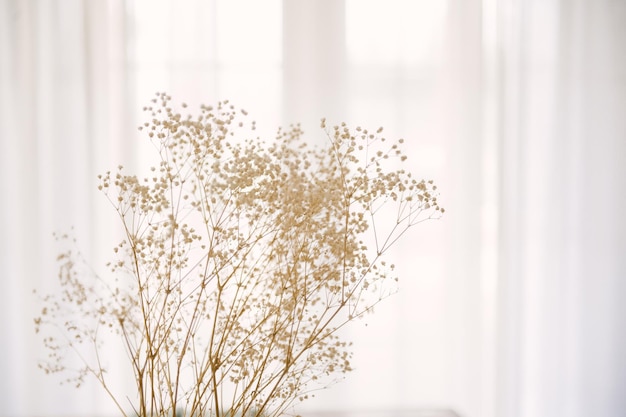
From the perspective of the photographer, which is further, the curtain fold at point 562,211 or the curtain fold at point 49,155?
the curtain fold at point 562,211

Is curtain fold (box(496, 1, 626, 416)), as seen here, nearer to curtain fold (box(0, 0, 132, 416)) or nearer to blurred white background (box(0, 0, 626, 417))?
blurred white background (box(0, 0, 626, 417))

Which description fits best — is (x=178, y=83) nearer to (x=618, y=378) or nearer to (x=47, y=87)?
(x=47, y=87)

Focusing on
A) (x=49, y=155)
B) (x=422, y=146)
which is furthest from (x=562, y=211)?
(x=49, y=155)

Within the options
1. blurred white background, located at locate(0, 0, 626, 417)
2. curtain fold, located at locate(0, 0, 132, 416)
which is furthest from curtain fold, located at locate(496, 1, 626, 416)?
curtain fold, located at locate(0, 0, 132, 416)

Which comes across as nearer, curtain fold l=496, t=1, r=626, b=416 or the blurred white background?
the blurred white background

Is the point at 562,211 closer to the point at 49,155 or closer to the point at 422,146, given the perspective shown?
the point at 422,146

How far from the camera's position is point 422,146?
2867 millimetres

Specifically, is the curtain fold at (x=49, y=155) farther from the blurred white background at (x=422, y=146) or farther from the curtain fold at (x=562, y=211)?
the curtain fold at (x=562, y=211)

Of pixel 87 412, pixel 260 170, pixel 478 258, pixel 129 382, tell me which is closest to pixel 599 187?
pixel 478 258

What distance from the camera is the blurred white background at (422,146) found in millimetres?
2736

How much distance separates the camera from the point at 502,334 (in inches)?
115

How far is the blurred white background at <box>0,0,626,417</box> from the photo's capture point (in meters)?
2.74

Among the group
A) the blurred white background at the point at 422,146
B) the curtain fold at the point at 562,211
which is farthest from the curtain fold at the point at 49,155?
the curtain fold at the point at 562,211

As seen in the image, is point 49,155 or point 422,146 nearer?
point 49,155
